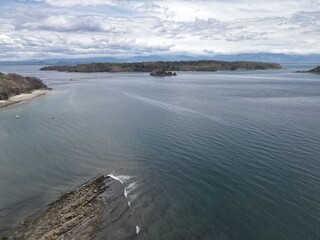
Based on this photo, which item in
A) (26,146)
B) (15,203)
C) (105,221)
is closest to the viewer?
(105,221)

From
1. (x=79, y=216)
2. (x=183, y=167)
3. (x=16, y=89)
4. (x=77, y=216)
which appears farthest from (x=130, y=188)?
(x=16, y=89)

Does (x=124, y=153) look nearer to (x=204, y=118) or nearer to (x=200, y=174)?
(x=200, y=174)

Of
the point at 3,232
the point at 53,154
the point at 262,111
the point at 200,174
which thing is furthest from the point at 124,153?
the point at 262,111

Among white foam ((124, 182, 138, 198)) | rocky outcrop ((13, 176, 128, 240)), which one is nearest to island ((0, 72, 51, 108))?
rocky outcrop ((13, 176, 128, 240))

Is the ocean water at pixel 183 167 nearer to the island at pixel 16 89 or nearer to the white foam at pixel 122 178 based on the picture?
the white foam at pixel 122 178

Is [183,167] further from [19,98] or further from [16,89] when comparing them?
[16,89]

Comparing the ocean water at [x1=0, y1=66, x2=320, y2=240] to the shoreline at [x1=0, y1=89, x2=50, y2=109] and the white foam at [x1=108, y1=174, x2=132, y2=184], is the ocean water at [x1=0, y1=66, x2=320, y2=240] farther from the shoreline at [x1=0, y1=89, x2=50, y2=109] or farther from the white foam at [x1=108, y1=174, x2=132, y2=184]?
the shoreline at [x1=0, y1=89, x2=50, y2=109]
